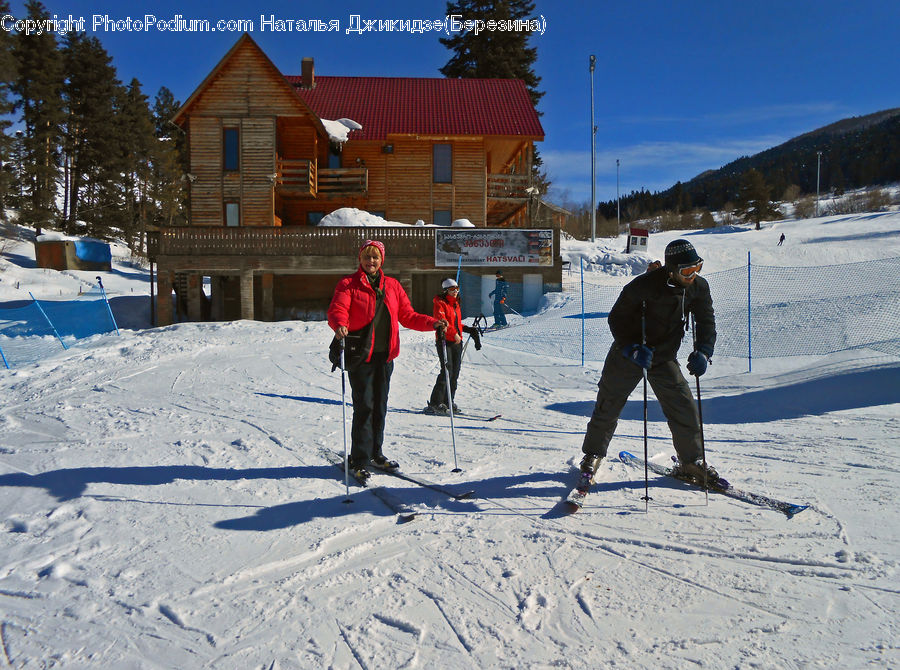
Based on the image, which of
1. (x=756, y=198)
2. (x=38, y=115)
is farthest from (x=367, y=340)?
(x=756, y=198)

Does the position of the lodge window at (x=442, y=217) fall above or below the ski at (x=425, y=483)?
above

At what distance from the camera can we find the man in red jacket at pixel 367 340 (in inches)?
193

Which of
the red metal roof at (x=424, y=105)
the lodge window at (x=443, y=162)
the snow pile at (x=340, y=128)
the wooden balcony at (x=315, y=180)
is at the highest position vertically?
the red metal roof at (x=424, y=105)

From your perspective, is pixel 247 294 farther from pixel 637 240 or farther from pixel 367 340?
pixel 637 240

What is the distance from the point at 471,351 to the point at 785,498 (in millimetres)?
9044

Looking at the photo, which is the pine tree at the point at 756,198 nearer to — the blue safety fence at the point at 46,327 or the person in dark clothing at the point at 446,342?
the blue safety fence at the point at 46,327

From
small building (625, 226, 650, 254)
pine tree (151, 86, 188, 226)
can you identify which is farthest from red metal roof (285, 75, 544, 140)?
pine tree (151, 86, 188, 226)

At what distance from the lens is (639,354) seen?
4.33 m

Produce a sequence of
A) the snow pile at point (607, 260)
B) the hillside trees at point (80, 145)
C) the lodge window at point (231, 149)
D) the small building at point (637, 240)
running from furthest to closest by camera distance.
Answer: the hillside trees at point (80, 145) → the small building at point (637, 240) → the snow pile at point (607, 260) → the lodge window at point (231, 149)

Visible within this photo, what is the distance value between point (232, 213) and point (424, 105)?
960 cm

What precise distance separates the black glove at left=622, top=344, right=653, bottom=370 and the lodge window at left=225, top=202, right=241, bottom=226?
21.7 m

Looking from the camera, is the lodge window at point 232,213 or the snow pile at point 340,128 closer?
the lodge window at point 232,213

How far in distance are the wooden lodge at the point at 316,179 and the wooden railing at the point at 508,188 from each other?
0.16ft

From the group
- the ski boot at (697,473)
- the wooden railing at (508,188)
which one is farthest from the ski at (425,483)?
the wooden railing at (508,188)
